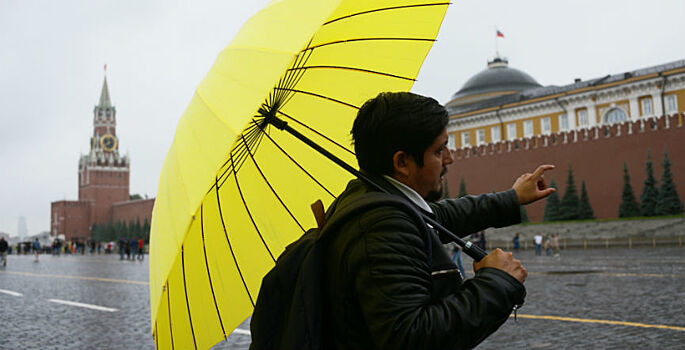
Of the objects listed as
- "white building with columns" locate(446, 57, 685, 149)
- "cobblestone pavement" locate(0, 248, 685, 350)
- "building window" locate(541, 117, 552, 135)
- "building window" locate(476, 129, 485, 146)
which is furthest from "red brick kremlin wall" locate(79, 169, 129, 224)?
"cobblestone pavement" locate(0, 248, 685, 350)

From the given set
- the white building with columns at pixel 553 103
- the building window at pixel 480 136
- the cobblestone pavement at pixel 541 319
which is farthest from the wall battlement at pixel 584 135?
the cobblestone pavement at pixel 541 319

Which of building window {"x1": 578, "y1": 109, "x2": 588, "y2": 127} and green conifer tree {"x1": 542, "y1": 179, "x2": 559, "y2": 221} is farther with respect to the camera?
building window {"x1": 578, "y1": 109, "x2": 588, "y2": 127}

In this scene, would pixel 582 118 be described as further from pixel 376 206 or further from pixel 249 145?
pixel 376 206

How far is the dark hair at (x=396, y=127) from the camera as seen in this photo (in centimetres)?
132

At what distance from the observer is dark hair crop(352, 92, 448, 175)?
4.33ft

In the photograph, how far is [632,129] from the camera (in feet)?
105

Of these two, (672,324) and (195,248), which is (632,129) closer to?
(672,324)

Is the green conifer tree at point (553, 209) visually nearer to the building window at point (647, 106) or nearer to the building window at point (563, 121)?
the building window at point (647, 106)

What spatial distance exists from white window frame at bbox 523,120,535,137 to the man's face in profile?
45.3m

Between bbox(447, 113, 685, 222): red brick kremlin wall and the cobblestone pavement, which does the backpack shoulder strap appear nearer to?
the cobblestone pavement

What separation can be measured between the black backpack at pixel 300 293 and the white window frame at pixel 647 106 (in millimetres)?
42894

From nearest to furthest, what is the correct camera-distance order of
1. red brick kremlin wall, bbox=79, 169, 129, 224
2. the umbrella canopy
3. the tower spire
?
the umbrella canopy < red brick kremlin wall, bbox=79, 169, 129, 224 < the tower spire

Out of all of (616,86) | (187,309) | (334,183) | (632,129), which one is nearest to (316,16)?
(334,183)

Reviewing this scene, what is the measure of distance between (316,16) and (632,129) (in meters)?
34.2
